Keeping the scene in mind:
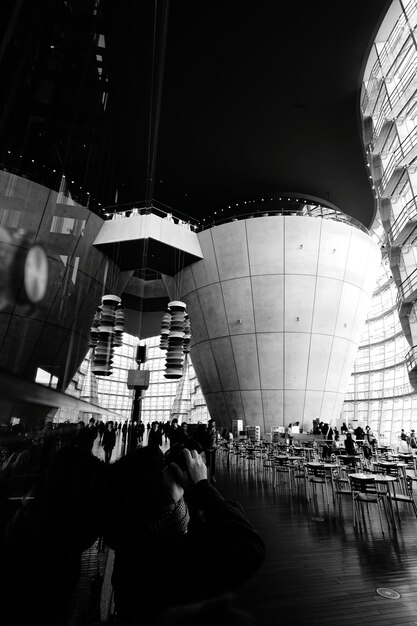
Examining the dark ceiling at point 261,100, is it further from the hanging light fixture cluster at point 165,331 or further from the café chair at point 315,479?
the café chair at point 315,479

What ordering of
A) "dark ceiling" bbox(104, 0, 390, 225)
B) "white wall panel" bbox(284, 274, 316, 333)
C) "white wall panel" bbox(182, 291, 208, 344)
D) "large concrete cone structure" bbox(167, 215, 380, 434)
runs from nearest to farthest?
1. "dark ceiling" bbox(104, 0, 390, 225)
2. "large concrete cone structure" bbox(167, 215, 380, 434)
3. "white wall panel" bbox(284, 274, 316, 333)
4. "white wall panel" bbox(182, 291, 208, 344)

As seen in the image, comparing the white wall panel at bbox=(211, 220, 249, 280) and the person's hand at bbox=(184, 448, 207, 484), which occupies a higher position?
the white wall panel at bbox=(211, 220, 249, 280)

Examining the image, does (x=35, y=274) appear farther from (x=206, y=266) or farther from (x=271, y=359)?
(x=206, y=266)

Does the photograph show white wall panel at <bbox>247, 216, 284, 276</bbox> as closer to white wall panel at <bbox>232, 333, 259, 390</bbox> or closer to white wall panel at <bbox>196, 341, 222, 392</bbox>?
white wall panel at <bbox>232, 333, 259, 390</bbox>

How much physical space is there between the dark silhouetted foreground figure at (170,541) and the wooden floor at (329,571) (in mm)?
1503

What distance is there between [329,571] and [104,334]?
3.70m

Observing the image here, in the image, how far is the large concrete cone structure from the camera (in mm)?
18500

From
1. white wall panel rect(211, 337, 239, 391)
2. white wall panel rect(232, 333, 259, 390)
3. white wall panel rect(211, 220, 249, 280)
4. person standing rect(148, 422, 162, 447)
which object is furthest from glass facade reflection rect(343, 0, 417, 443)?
person standing rect(148, 422, 162, 447)

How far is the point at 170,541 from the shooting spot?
1345 millimetres

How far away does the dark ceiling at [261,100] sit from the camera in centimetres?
1299

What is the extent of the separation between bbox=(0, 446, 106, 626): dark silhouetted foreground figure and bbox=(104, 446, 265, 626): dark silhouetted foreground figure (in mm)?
129

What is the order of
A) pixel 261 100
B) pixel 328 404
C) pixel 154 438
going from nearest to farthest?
pixel 154 438 → pixel 261 100 → pixel 328 404

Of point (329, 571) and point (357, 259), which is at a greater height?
point (357, 259)

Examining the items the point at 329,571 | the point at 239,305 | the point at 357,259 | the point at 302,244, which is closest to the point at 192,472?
the point at 329,571
